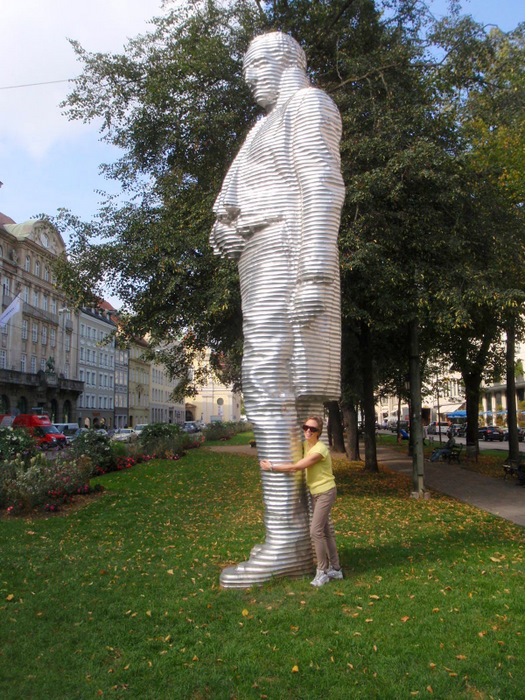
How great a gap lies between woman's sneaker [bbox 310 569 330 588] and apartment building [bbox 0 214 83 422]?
1718 inches

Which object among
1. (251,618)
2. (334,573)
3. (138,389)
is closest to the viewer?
(251,618)

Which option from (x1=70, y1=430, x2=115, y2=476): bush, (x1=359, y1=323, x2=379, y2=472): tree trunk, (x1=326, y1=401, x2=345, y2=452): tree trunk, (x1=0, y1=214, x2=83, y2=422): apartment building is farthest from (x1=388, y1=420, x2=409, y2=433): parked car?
(x1=70, y1=430, x2=115, y2=476): bush

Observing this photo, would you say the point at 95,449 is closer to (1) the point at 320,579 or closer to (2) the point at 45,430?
(1) the point at 320,579

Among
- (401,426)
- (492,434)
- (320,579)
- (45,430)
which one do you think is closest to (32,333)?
(45,430)

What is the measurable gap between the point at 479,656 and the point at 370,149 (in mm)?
9917

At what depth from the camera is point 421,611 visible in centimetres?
509

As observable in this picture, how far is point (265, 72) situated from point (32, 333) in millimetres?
50684

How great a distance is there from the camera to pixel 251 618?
494cm

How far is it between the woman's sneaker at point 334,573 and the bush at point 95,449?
11.1m

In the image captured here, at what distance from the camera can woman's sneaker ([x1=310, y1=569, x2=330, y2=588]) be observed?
18.4ft

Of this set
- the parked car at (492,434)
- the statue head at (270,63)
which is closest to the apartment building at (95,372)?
the parked car at (492,434)

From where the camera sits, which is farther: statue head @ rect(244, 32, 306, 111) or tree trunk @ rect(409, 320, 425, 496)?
tree trunk @ rect(409, 320, 425, 496)

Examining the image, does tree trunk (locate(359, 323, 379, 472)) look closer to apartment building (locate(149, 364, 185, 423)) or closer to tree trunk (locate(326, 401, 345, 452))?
tree trunk (locate(326, 401, 345, 452))

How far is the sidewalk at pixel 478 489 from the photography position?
11.5m
